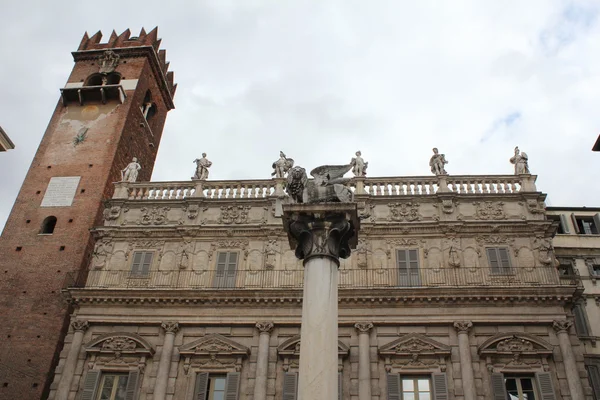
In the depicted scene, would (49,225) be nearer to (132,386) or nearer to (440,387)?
(132,386)

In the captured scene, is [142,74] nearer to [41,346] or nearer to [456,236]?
[41,346]

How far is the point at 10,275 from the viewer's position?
30.1 m

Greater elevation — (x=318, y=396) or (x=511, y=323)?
(x=511, y=323)

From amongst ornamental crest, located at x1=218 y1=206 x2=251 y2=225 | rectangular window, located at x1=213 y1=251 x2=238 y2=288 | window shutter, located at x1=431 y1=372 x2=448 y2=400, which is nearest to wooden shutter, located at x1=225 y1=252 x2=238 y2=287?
rectangular window, located at x1=213 y1=251 x2=238 y2=288

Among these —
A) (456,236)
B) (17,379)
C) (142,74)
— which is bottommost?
(17,379)

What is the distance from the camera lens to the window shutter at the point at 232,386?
24003 millimetres

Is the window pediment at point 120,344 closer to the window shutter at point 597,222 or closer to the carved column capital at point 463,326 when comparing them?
the carved column capital at point 463,326

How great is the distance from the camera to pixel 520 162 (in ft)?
96.9

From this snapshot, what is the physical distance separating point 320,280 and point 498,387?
1286cm

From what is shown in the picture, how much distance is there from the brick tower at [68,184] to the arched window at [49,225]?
5cm

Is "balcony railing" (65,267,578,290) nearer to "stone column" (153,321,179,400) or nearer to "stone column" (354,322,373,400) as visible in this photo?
"stone column" (354,322,373,400)

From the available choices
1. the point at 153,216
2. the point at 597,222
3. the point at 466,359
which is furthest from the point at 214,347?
the point at 597,222

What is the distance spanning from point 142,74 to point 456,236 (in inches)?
935

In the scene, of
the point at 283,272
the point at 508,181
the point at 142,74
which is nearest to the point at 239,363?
the point at 283,272
